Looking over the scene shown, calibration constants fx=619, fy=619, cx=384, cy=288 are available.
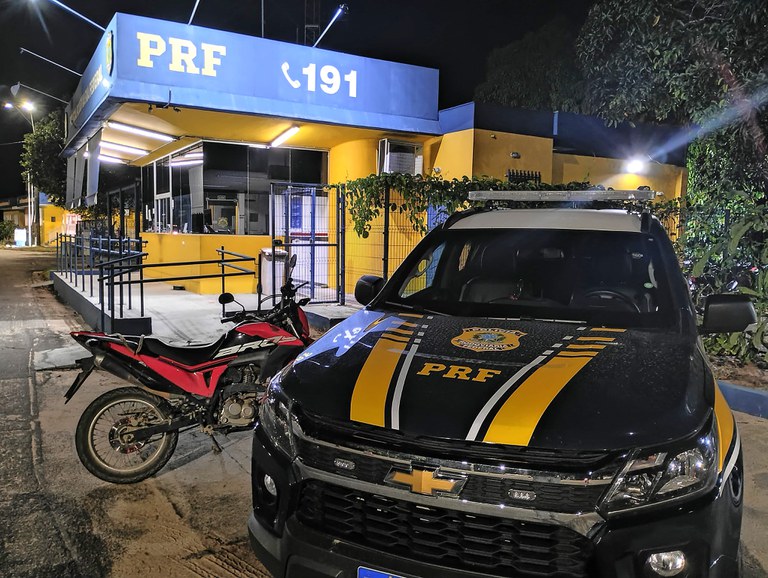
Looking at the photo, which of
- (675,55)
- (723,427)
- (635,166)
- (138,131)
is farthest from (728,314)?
(635,166)

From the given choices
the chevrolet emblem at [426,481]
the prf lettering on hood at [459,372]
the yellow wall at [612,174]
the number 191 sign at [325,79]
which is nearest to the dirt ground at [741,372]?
the prf lettering on hood at [459,372]

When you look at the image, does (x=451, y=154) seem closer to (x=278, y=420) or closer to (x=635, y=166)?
(x=635, y=166)

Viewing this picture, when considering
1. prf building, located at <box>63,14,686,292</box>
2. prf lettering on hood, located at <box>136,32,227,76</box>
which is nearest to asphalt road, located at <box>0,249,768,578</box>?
prf building, located at <box>63,14,686,292</box>

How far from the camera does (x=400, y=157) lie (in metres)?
12.9

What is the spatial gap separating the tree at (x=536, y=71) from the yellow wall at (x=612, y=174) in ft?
41.0

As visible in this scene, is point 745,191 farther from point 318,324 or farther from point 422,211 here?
point 318,324

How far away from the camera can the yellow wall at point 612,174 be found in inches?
555

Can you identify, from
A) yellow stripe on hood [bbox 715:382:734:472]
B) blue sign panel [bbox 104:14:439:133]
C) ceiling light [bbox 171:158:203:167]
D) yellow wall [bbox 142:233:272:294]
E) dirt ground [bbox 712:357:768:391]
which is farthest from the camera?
ceiling light [bbox 171:158:203:167]

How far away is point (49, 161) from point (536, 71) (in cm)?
2412

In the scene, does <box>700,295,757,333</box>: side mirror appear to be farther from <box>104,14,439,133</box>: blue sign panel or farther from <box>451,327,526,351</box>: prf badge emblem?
<box>104,14,439,133</box>: blue sign panel

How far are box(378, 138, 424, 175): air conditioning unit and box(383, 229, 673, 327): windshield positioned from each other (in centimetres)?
901

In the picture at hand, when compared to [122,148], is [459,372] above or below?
below

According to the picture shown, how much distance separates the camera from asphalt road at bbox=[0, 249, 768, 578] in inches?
125

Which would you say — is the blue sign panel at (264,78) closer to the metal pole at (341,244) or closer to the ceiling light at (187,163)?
the metal pole at (341,244)
